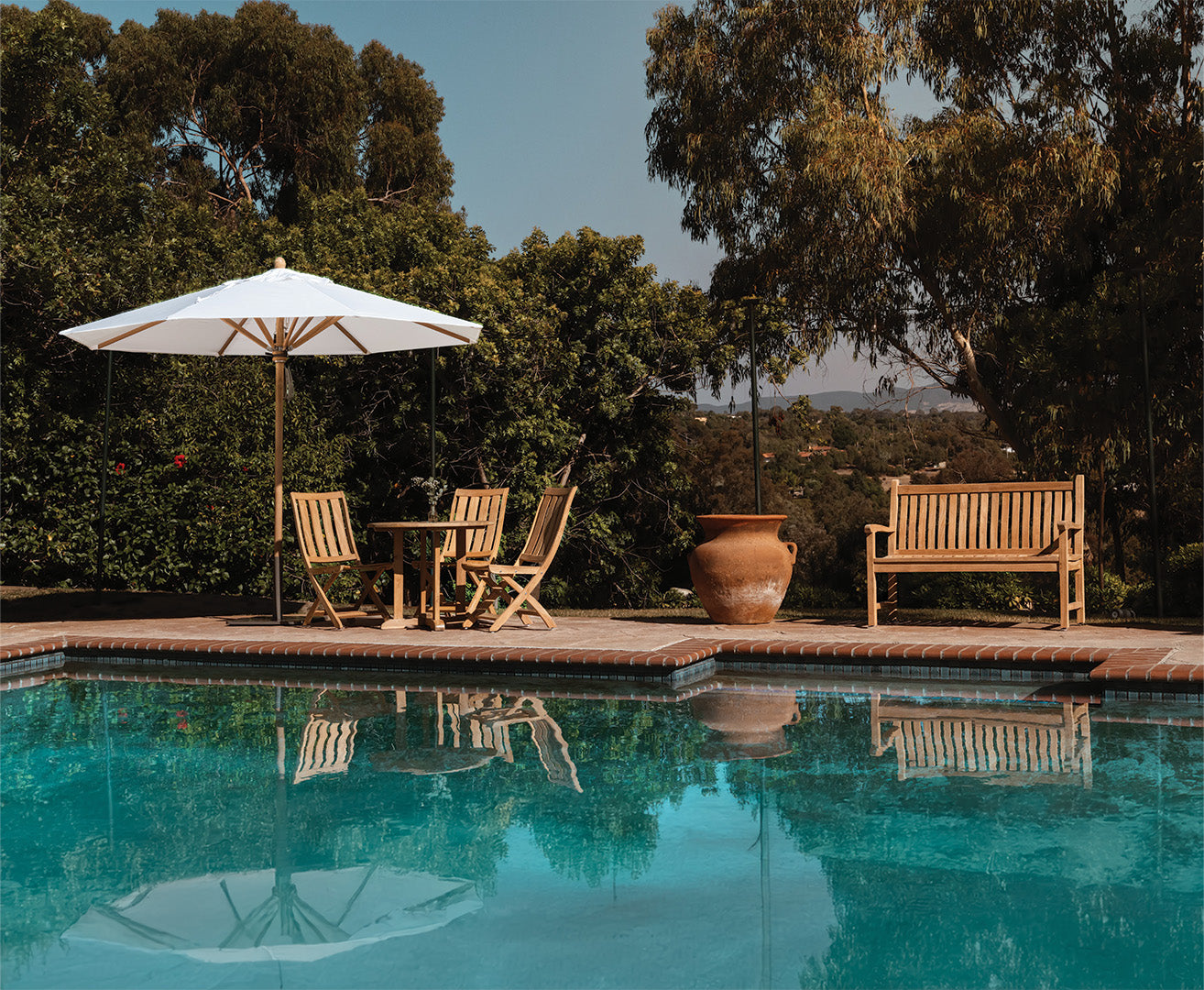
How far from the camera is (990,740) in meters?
4.76

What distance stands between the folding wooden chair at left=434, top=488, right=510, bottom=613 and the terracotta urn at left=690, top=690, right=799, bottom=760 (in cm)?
Answer: 232

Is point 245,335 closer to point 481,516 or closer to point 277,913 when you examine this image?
point 481,516

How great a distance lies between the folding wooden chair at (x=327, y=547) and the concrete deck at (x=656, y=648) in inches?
9.2

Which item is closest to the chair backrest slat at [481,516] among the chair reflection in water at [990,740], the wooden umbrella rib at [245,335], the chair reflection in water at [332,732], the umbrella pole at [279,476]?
the umbrella pole at [279,476]

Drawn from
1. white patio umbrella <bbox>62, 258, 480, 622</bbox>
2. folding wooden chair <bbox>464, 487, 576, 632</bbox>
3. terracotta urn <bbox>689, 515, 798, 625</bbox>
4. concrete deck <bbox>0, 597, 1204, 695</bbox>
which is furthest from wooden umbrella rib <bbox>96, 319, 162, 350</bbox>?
terracotta urn <bbox>689, 515, 798, 625</bbox>

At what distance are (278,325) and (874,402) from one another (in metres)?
7.82

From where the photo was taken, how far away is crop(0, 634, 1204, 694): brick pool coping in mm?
5887

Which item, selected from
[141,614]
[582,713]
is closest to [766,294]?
[141,614]

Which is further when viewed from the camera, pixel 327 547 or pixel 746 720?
pixel 327 547

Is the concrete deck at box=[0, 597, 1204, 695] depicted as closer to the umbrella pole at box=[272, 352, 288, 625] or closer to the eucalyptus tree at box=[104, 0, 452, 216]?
the umbrella pole at box=[272, 352, 288, 625]

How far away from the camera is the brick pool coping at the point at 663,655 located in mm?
5887

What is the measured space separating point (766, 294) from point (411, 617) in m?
6.53

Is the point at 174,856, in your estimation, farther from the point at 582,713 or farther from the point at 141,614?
the point at 141,614

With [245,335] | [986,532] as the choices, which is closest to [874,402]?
[986,532]
